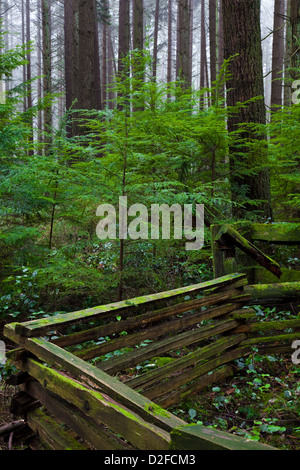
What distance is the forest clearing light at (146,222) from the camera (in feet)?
16.3

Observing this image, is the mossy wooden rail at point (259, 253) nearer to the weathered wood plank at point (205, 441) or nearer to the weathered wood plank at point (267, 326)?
the weathered wood plank at point (267, 326)

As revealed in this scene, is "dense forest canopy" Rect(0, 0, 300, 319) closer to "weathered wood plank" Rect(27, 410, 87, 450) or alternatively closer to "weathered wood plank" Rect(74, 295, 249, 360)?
"weathered wood plank" Rect(74, 295, 249, 360)

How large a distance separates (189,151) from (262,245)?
7.31ft

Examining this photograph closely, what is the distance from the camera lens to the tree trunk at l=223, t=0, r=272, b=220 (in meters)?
6.56

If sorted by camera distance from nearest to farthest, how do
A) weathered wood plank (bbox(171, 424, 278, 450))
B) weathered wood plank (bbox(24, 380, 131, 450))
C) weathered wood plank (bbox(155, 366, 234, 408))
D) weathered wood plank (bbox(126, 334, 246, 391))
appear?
weathered wood plank (bbox(171, 424, 278, 450)) < weathered wood plank (bbox(24, 380, 131, 450)) < weathered wood plank (bbox(126, 334, 246, 391)) < weathered wood plank (bbox(155, 366, 234, 408))

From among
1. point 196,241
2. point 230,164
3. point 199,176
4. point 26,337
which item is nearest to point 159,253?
point 196,241

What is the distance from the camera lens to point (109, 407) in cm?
179

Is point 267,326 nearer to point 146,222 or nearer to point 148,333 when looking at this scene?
point 148,333

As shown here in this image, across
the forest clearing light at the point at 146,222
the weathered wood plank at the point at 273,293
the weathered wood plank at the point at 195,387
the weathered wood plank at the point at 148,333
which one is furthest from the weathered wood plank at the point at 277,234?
the weathered wood plank at the point at 195,387

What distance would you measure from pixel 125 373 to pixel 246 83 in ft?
19.2

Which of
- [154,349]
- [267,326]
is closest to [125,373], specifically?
[154,349]

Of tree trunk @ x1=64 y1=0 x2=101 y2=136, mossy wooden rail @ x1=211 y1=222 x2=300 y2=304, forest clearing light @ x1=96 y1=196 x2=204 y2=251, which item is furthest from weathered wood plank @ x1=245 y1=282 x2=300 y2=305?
tree trunk @ x1=64 y1=0 x2=101 y2=136

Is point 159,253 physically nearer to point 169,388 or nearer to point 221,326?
point 221,326
